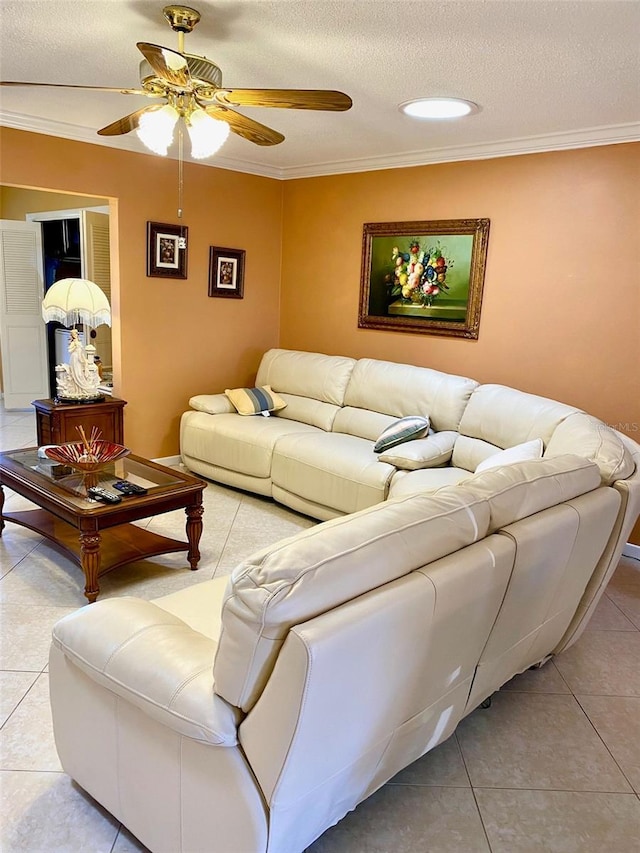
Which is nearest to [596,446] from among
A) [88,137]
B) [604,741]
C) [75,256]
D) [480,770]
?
[604,741]

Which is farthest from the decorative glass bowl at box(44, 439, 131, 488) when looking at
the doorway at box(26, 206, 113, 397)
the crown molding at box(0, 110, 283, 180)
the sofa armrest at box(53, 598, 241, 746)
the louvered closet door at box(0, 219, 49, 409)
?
the louvered closet door at box(0, 219, 49, 409)

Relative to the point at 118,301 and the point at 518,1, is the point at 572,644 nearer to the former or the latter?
the point at 518,1

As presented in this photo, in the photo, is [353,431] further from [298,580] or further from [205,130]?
[298,580]

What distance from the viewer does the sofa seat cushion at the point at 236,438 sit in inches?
164

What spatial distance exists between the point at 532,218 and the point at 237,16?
2.33 m

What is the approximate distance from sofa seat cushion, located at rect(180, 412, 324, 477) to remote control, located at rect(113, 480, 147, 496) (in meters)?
1.18

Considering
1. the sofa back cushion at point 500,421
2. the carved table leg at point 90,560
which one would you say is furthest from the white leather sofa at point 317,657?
the sofa back cushion at point 500,421

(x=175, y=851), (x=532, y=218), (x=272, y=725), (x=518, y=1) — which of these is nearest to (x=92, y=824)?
(x=175, y=851)

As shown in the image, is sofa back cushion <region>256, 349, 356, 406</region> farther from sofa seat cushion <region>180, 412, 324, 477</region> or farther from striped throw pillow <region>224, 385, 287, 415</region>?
sofa seat cushion <region>180, 412, 324, 477</region>

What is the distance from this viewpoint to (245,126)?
8.29 feet

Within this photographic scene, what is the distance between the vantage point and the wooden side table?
413cm

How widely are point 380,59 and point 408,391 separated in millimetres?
2093

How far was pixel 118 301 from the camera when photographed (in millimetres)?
4473

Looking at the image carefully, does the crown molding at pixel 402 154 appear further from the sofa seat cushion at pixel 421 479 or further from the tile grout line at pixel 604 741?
the tile grout line at pixel 604 741
